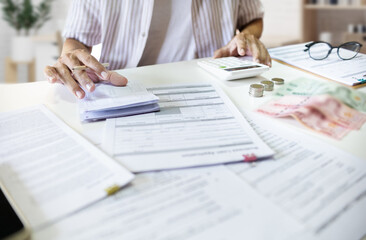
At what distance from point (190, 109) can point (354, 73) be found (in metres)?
0.48

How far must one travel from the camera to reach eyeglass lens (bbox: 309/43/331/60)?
996 millimetres

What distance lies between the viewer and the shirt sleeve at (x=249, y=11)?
4.26 ft

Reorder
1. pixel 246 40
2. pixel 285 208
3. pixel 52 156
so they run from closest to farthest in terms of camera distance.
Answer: pixel 285 208 → pixel 52 156 → pixel 246 40

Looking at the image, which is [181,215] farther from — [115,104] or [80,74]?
[80,74]

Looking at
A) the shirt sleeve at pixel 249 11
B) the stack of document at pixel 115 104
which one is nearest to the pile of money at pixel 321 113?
the stack of document at pixel 115 104

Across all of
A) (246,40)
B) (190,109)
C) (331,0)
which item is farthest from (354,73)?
(331,0)

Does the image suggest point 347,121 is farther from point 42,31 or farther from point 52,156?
point 42,31

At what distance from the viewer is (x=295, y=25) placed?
9.22ft

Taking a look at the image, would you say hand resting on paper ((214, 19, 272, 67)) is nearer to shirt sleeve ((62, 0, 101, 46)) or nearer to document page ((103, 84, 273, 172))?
document page ((103, 84, 273, 172))

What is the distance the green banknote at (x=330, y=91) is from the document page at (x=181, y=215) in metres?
0.19

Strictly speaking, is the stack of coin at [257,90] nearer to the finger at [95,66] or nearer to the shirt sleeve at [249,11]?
the finger at [95,66]

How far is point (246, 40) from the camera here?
102cm

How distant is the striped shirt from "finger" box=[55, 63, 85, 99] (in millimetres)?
A: 363

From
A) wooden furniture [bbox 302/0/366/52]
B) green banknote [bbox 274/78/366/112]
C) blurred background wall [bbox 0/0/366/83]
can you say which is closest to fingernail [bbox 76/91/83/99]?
green banknote [bbox 274/78/366/112]
